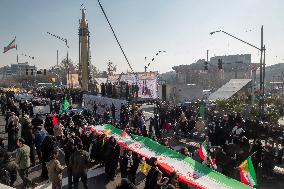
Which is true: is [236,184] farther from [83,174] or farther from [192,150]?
[192,150]

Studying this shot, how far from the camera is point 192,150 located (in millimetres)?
16625

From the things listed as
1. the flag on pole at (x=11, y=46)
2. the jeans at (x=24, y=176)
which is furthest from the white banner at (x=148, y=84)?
the flag on pole at (x=11, y=46)

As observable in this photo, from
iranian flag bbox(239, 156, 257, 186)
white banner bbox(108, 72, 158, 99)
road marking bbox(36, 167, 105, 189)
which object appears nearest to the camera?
iranian flag bbox(239, 156, 257, 186)

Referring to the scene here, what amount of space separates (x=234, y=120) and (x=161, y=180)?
1218cm

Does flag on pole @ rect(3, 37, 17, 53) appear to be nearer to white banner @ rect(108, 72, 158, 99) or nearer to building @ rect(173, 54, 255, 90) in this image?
white banner @ rect(108, 72, 158, 99)

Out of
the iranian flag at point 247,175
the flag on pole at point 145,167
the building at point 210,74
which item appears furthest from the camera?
the building at point 210,74

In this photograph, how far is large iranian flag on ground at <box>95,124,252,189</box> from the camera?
Answer: 31.4 ft

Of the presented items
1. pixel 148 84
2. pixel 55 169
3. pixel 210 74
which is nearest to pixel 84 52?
pixel 148 84

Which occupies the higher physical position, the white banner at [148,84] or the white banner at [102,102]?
the white banner at [148,84]

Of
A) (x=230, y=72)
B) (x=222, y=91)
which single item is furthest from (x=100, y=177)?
(x=230, y=72)

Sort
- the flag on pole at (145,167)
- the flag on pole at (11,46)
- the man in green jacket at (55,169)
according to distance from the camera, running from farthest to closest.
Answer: the flag on pole at (11,46)
the flag on pole at (145,167)
the man in green jacket at (55,169)

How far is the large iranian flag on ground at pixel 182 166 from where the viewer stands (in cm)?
958

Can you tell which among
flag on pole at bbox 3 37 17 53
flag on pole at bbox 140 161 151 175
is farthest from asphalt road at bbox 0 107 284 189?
flag on pole at bbox 3 37 17 53

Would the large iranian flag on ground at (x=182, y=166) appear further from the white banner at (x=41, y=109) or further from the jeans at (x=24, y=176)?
the white banner at (x=41, y=109)
